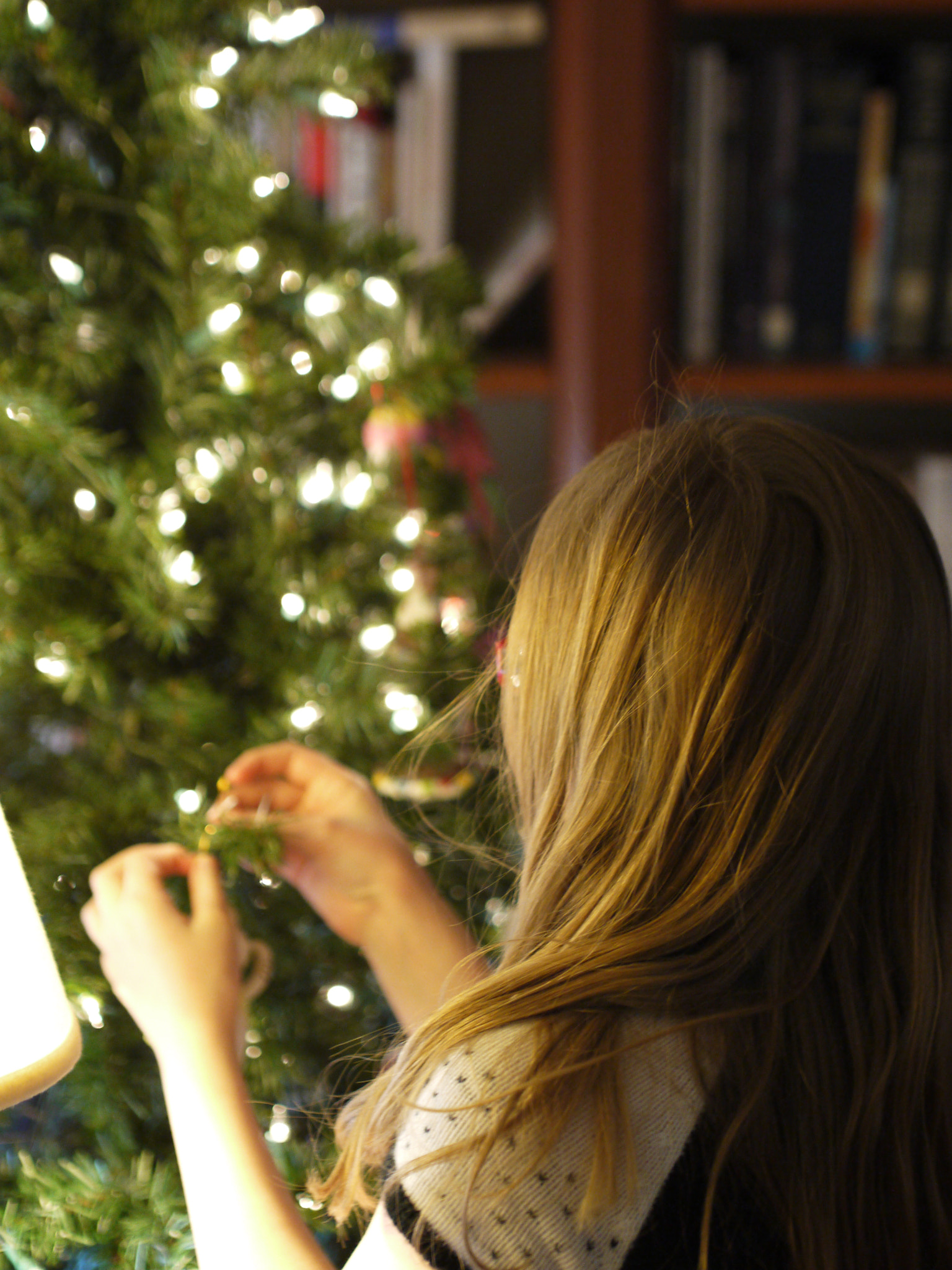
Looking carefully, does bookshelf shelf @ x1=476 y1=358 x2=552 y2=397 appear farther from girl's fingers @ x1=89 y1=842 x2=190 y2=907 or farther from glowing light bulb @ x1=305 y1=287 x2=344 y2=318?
girl's fingers @ x1=89 y1=842 x2=190 y2=907

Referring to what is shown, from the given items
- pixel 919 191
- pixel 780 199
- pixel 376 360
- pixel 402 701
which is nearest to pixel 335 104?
pixel 376 360

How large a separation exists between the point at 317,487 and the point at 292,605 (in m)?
0.09

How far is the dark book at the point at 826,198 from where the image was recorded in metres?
1.12

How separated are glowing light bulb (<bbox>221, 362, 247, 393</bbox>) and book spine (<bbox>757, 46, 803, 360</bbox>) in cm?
67

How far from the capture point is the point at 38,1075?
0.39m

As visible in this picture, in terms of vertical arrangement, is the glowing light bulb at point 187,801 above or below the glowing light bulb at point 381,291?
below

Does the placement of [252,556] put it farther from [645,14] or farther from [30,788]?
[645,14]

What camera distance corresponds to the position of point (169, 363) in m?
0.67

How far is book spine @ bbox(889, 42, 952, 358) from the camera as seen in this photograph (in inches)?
43.8

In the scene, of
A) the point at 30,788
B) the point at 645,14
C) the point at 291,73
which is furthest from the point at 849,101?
the point at 30,788

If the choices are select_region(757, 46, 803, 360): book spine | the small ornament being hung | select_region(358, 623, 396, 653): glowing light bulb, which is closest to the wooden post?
select_region(757, 46, 803, 360): book spine

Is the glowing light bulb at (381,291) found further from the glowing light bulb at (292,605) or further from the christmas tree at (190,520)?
the glowing light bulb at (292,605)

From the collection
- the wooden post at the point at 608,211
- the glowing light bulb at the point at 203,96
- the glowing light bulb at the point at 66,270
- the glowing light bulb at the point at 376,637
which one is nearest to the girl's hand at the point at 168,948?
the glowing light bulb at the point at 376,637

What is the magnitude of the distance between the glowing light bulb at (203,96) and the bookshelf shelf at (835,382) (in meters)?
0.59
